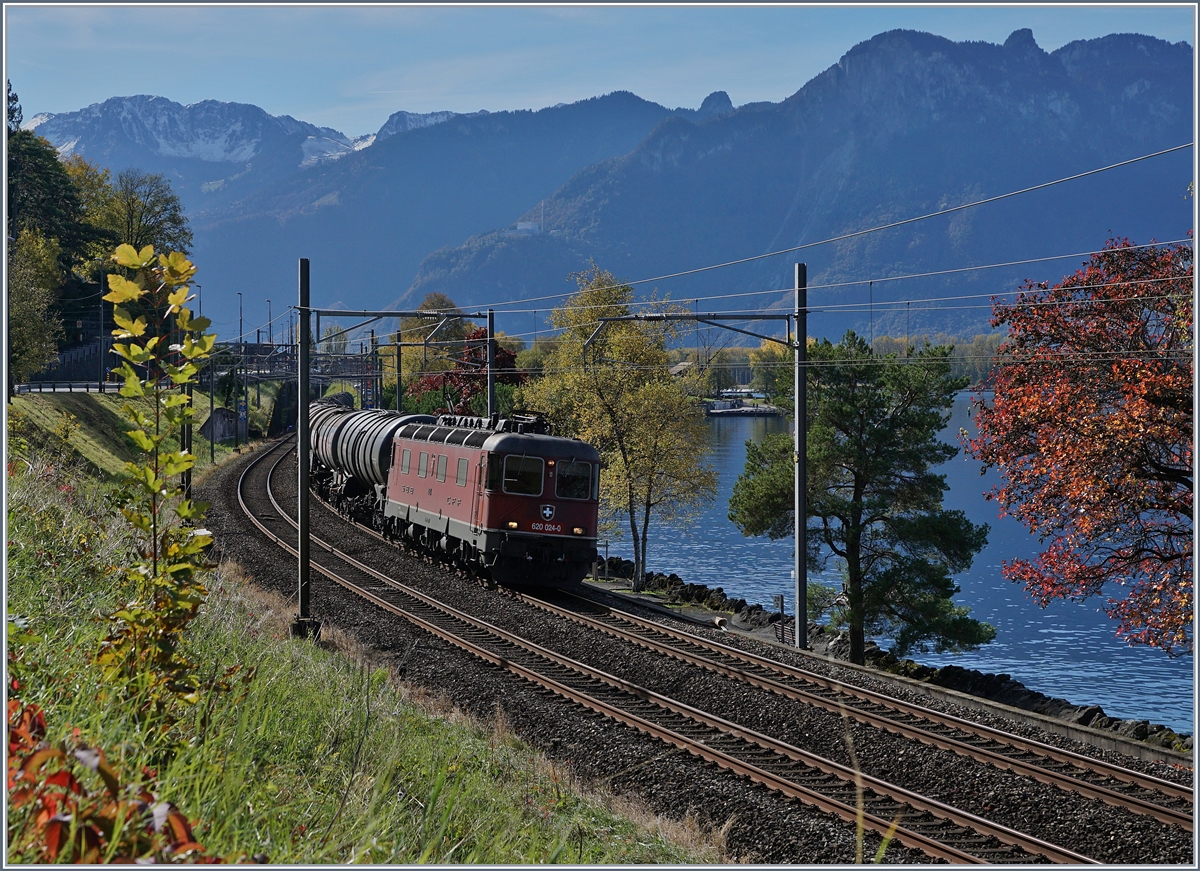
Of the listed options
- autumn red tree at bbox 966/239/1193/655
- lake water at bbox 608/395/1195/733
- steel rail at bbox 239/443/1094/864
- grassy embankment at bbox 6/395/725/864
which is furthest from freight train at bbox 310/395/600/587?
lake water at bbox 608/395/1195/733

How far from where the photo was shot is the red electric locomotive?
2341 cm

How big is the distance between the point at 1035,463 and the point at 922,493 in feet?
41.2

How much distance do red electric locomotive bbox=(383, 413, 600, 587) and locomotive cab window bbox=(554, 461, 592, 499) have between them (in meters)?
0.02

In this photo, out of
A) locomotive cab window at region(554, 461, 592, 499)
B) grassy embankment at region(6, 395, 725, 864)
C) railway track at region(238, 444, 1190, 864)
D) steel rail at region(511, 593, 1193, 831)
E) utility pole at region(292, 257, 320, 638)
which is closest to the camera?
grassy embankment at region(6, 395, 725, 864)

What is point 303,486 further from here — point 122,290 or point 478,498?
point 122,290

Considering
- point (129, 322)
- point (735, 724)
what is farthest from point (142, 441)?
point (735, 724)

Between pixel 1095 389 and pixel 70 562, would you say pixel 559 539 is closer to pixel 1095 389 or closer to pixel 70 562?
pixel 1095 389

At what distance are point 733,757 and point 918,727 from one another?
2883 mm

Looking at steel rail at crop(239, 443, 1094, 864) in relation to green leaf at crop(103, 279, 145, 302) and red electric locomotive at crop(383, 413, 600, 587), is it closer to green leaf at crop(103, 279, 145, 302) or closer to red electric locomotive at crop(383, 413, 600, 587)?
red electric locomotive at crop(383, 413, 600, 587)

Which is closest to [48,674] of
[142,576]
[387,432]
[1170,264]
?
[142,576]

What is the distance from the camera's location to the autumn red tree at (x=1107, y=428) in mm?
15156

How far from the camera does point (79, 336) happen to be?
244 ft

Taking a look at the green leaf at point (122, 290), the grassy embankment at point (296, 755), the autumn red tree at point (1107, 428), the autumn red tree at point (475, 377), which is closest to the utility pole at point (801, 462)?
the autumn red tree at point (1107, 428)

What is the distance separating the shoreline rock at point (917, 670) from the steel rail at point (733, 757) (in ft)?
25.6
